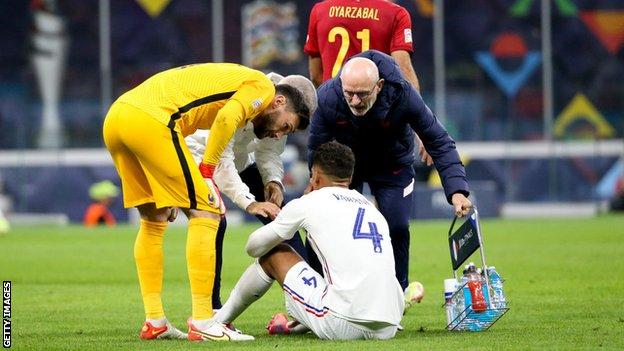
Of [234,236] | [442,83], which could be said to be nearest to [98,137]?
[442,83]

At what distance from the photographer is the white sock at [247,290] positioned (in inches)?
338

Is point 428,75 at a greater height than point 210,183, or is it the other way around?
point 210,183

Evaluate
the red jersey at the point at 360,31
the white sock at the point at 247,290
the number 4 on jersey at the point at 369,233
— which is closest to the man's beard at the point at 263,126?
the white sock at the point at 247,290

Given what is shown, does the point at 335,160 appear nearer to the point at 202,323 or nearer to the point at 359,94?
the point at 359,94

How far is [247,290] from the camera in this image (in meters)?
8.65

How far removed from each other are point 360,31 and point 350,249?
325 cm

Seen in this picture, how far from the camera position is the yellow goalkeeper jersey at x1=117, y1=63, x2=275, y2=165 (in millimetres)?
8359

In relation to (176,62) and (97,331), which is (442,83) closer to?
(176,62)

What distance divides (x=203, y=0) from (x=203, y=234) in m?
28.6

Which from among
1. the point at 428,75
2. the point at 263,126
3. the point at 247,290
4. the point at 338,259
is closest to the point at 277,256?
the point at 247,290

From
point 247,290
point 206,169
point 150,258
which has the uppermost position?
point 206,169

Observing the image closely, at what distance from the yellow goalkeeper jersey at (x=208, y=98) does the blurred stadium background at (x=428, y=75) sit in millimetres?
24003

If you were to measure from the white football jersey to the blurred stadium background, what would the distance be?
80.5 feet

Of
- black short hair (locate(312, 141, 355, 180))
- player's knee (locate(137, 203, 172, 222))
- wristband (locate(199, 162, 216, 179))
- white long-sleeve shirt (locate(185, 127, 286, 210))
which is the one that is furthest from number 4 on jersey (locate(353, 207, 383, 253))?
player's knee (locate(137, 203, 172, 222))
